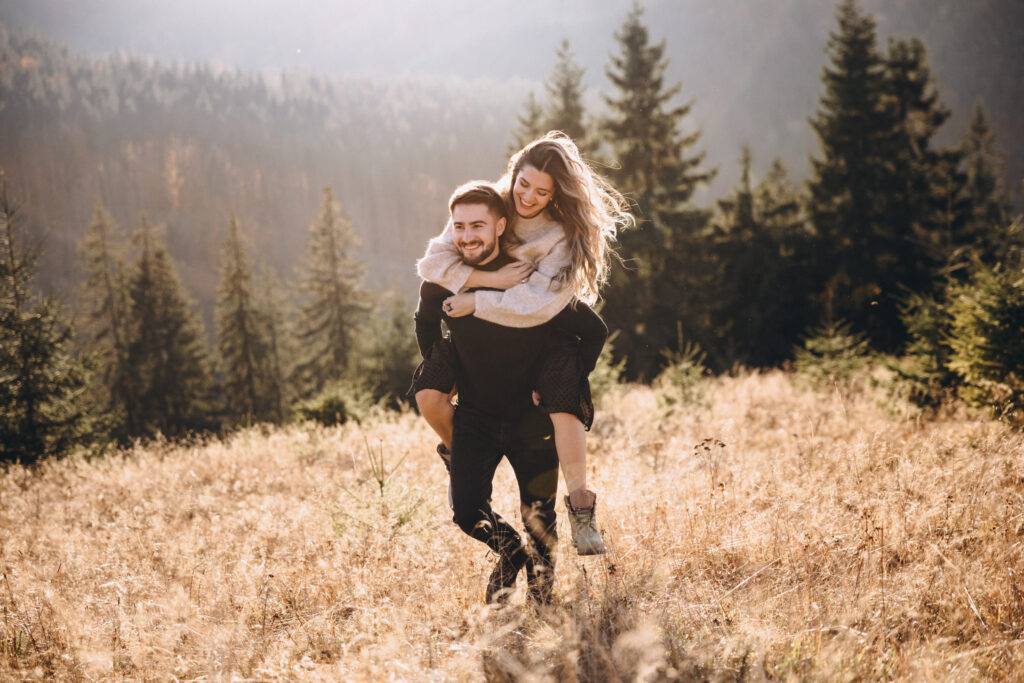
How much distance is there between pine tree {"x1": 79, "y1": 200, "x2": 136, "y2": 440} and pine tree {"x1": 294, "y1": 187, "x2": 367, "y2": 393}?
8.84 meters

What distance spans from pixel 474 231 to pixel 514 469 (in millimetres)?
1219

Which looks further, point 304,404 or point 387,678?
point 304,404

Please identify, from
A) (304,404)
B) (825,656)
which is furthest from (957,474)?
(304,404)

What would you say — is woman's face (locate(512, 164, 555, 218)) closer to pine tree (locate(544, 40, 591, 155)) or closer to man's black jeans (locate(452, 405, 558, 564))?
man's black jeans (locate(452, 405, 558, 564))

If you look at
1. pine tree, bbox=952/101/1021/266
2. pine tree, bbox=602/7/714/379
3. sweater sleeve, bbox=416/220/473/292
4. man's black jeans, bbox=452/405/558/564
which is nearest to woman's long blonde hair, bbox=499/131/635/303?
sweater sleeve, bbox=416/220/473/292

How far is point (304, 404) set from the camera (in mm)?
10875

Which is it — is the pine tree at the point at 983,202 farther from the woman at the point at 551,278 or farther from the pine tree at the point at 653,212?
the woman at the point at 551,278

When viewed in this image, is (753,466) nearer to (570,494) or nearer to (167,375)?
(570,494)

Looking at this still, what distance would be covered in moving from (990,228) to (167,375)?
34.6 metres

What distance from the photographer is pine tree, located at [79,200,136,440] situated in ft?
90.4

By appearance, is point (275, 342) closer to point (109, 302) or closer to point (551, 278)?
point (109, 302)

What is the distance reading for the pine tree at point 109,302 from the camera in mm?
27562

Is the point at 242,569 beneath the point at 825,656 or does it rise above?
beneath

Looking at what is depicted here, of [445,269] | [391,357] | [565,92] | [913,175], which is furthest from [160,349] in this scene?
[913,175]
